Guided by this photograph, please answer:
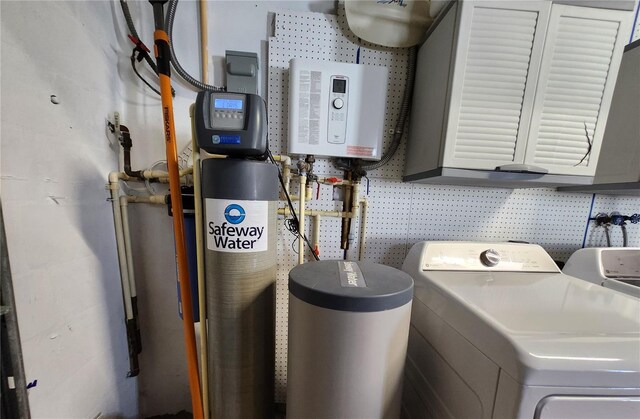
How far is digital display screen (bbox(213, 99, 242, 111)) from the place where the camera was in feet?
2.43

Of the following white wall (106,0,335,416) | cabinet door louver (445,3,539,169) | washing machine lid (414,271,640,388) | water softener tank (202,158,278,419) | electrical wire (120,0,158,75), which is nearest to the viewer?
washing machine lid (414,271,640,388)

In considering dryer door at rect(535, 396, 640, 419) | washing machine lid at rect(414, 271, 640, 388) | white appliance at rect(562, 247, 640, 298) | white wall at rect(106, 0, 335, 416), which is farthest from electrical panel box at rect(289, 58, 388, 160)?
white appliance at rect(562, 247, 640, 298)

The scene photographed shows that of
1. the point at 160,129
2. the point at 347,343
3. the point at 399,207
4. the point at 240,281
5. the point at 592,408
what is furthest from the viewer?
the point at 399,207

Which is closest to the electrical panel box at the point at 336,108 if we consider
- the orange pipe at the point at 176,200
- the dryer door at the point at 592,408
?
the orange pipe at the point at 176,200

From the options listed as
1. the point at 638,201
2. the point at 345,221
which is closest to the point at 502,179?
the point at 345,221

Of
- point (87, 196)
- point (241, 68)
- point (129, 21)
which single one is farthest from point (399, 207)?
point (129, 21)

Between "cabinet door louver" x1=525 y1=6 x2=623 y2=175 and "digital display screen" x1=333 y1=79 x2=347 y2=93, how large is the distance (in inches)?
31.4

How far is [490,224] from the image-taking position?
56.2 inches

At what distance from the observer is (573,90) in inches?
38.6

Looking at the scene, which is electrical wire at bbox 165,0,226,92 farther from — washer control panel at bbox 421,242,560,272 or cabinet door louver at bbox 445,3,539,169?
washer control panel at bbox 421,242,560,272

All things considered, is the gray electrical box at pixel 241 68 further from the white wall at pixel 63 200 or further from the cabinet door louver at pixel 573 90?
the cabinet door louver at pixel 573 90

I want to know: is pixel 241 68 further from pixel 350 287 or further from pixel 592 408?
pixel 592 408

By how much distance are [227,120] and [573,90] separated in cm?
137

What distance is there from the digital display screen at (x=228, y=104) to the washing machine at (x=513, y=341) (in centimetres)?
94
